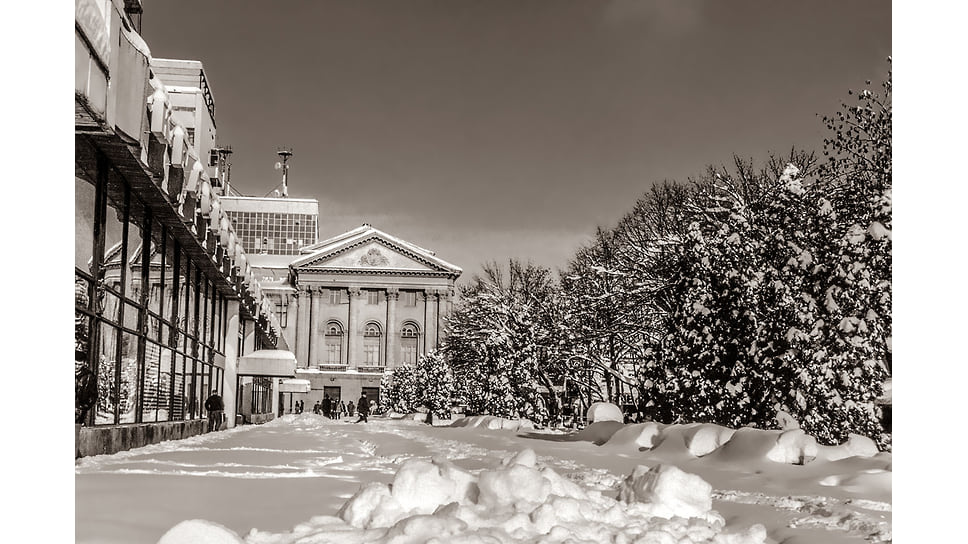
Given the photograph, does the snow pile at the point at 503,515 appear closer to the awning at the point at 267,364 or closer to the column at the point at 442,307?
the awning at the point at 267,364

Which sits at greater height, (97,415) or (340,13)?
(340,13)

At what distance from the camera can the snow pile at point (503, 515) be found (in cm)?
328

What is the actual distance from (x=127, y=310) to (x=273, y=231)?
6.08 feet

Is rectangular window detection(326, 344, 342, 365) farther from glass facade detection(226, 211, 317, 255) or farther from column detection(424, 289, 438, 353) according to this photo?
glass facade detection(226, 211, 317, 255)

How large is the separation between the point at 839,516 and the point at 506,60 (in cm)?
329

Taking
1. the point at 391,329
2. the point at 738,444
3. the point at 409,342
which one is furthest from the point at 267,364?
the point at 409,342

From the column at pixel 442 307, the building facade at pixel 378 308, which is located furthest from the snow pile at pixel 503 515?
the column at pixel 442 307

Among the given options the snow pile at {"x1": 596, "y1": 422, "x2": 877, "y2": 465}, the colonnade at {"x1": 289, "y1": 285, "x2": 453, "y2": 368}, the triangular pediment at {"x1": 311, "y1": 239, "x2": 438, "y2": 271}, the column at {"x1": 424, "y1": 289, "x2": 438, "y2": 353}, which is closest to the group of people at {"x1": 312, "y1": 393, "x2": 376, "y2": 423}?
the colonnade at {"x1": 289, "y1": 285, "x2": 453, "y2": 368}

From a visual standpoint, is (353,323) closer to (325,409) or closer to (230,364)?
(325,409)

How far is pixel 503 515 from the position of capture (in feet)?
11.8

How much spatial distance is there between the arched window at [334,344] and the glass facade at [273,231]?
2845 cm

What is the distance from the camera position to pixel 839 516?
4.48 metres
